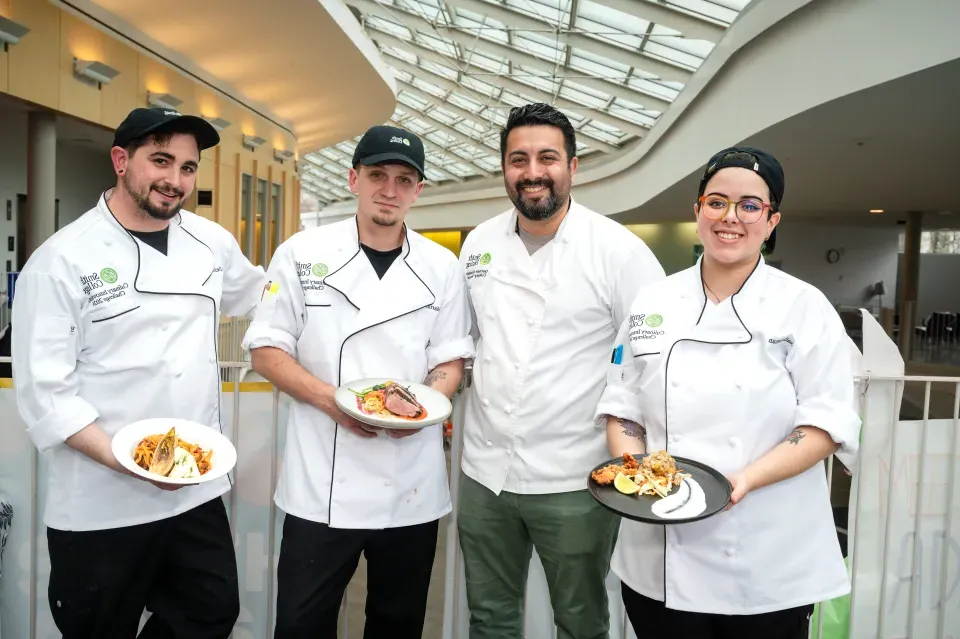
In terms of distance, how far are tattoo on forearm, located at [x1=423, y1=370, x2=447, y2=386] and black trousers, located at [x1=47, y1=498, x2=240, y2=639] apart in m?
0.77

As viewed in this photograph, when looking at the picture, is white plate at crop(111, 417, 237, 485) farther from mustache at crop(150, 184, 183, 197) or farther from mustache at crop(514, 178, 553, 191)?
mustache at crop(514, 178, 553, 191)

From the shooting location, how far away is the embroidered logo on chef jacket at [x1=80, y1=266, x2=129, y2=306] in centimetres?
189

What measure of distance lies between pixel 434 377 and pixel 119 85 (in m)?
8.01

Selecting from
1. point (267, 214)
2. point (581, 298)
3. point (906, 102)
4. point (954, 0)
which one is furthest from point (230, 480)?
point (267, 214)

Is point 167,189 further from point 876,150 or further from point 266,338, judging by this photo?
point 876,150

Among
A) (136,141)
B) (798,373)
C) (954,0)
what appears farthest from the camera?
(954,0)

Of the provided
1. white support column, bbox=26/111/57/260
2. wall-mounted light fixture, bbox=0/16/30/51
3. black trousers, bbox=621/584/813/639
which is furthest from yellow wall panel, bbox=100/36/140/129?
black trousers, bbox=621/584/813/639

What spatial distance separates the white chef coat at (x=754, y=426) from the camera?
5.32ft

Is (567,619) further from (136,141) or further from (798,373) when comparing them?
(136,141)

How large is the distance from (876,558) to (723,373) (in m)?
1.53

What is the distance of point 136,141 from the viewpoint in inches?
78.1

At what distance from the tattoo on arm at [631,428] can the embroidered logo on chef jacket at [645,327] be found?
0.77 ft

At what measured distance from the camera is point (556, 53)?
45.8 feet

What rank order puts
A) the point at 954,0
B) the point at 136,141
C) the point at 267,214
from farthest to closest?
the point at 267,214
the point at 954,0
the point at 136,141
